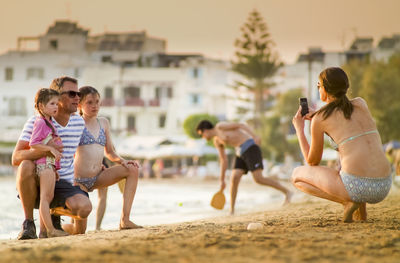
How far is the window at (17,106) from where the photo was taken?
194ft

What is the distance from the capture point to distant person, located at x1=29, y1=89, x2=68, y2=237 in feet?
18.5

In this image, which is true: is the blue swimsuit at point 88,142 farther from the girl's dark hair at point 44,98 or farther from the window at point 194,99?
the window at point 194,99

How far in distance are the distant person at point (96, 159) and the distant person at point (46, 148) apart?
2.13ft

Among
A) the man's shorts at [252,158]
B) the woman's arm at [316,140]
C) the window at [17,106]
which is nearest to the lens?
the woman's arm at [316,140]

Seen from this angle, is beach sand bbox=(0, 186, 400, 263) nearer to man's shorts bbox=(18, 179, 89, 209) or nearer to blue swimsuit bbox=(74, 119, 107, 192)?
man's shorts bbox=(18, 179, 89, 209)

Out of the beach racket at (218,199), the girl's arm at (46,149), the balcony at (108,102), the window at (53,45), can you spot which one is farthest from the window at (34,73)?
the girl's arm at (46,149)

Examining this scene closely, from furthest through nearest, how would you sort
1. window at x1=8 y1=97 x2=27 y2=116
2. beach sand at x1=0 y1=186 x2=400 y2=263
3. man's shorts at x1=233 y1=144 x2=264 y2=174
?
window at x1=8 y1=97 x2=27 y2=116 → man's shorts at x1=233 y1=144 x2=264 y2=174 → beach sand at x1=0 y1=186 x2=400 y2=263

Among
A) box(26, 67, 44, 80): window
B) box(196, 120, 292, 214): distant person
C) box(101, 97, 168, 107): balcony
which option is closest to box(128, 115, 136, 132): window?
box(101, 97, 168, 107): balcony

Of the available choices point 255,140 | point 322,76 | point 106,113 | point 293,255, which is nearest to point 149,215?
point 255,140

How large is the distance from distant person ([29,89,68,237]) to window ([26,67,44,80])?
56203 millimetres

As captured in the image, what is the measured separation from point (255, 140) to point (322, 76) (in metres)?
4.99

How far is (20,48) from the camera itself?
200 feet

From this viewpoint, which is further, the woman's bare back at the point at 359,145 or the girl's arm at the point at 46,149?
the girl's arm at the point at 46,149

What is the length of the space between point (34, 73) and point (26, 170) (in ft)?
Result: 185
